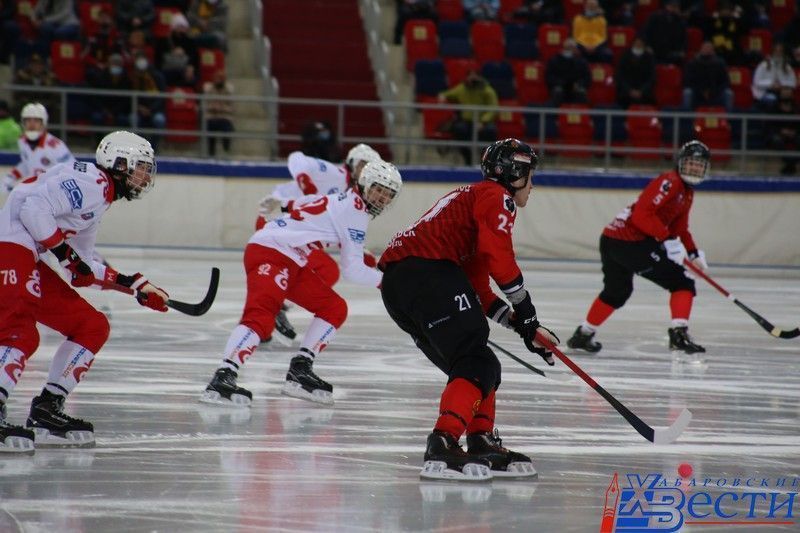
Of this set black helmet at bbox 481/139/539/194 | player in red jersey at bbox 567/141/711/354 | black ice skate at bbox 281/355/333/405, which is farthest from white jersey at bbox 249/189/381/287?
player in red jersey at bbox 567/141/711/354

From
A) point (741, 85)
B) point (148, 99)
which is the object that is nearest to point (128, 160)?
point (148, 99)

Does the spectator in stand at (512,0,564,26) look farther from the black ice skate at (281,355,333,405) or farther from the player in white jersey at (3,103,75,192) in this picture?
the black ice skate at (281,355,333,405)

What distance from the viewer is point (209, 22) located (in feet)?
60.6

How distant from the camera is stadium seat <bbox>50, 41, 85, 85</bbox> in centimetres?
1705

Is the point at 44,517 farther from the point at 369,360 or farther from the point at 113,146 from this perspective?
the point at 369,360

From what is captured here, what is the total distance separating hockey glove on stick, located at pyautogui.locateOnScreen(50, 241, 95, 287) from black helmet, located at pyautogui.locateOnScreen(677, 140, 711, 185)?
16.9 ft

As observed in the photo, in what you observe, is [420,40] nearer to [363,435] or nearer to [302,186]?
[302,186]

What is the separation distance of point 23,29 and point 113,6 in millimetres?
1337

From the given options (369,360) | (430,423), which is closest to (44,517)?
(430,423)

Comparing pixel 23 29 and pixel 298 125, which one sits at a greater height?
pixel 23 29

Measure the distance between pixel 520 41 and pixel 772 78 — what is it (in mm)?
3324

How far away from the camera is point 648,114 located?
1627 cm

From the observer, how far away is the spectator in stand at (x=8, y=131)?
53.4 feet

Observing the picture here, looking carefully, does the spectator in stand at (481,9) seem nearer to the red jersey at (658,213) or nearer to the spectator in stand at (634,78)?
the spectator in stand at (634,78)
